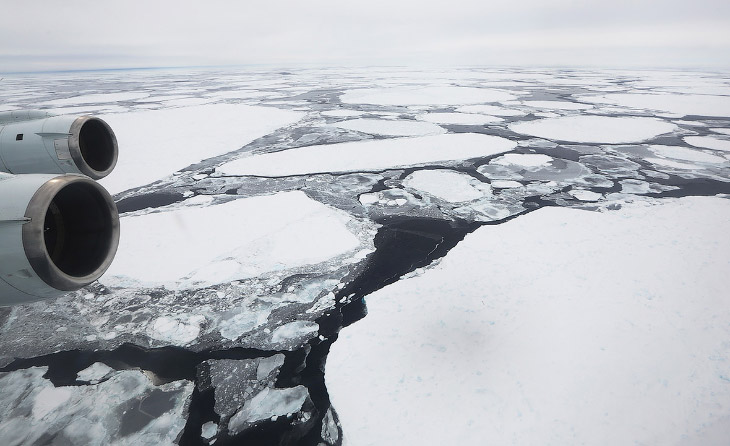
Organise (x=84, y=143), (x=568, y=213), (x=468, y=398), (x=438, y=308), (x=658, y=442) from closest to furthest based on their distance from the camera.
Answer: (x=658, y=442)
(x=468, y=398)
(x=438, y=308)
(x=84, y=143)
(x=568, y=213)

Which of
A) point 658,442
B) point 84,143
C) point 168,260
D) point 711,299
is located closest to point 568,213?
point 711,299

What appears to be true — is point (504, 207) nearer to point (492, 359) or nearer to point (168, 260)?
point (492, 359)

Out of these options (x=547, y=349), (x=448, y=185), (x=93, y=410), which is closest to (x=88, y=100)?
(x=448, y=185)

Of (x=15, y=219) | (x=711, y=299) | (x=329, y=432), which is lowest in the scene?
(x=329, y=432)

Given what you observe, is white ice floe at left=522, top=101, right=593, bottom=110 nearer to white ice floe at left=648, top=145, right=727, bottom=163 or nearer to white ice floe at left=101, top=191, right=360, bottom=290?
white ice floe at left=648, top=145, right=727, bottom=163

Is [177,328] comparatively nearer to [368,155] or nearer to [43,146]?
[43,146]

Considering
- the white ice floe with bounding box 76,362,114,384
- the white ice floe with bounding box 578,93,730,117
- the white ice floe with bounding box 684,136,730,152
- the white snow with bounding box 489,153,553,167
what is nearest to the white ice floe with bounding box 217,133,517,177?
the white snow with bounding box 489,153,553,167
